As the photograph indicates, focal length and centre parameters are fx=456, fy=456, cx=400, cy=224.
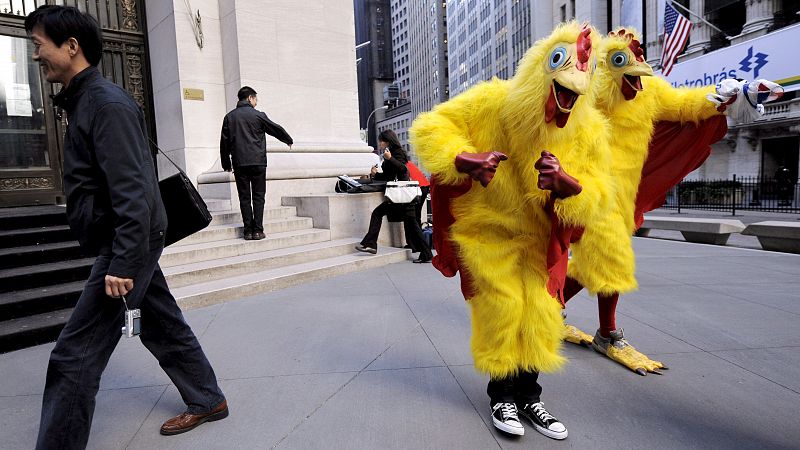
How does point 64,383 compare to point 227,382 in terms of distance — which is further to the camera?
point 227,382

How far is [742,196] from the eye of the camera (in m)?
20.7

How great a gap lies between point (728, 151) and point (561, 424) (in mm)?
32678

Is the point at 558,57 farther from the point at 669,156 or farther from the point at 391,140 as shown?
the point at 391,140

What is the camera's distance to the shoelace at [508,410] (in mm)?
2418

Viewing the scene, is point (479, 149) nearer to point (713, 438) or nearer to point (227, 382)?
point (713, 438)

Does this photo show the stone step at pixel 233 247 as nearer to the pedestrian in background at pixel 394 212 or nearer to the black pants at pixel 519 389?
the pedestrian in background at pixel 394 212

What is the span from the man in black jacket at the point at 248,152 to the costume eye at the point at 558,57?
495 cm

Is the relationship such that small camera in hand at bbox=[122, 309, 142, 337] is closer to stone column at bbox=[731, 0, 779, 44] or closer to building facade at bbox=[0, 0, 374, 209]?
building facade at bbox=[0, 0, 374, 209]

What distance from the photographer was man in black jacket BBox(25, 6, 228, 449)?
1.96 meters

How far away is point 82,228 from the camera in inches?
80.7

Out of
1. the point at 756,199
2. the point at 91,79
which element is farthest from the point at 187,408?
the point at 756,199

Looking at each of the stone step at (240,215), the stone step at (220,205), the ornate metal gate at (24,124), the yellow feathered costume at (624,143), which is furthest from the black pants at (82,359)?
the ornate metal gate at (24,124)

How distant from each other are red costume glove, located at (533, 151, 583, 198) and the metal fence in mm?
17424

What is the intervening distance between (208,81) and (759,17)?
30.4 metres
